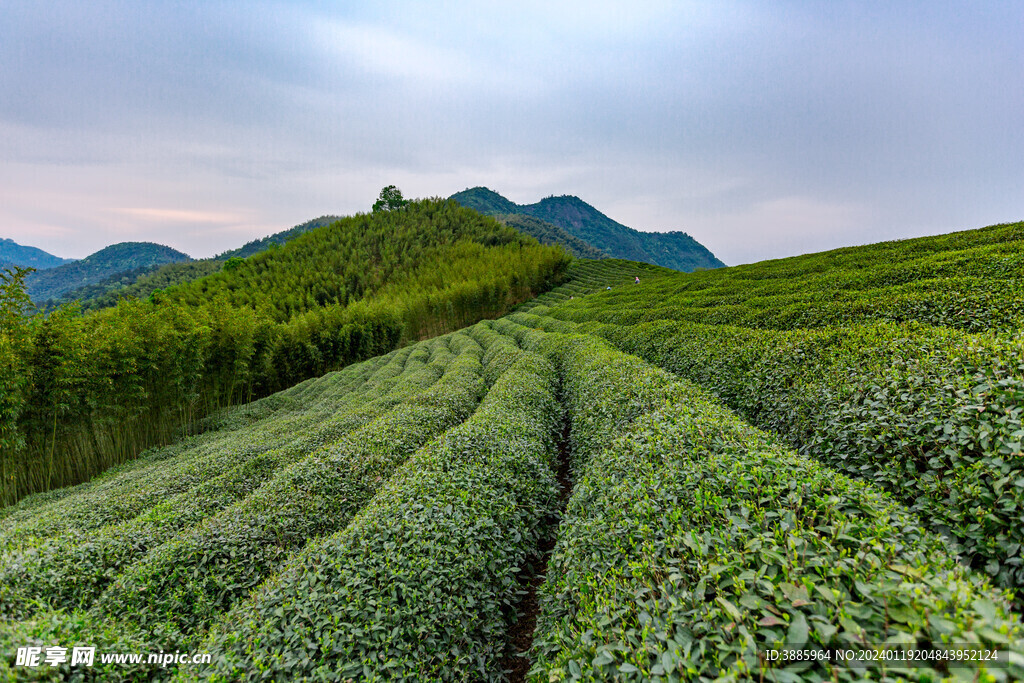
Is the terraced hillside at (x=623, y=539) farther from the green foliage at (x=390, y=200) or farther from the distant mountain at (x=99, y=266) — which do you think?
the distant mountain at (x=99, y=266)

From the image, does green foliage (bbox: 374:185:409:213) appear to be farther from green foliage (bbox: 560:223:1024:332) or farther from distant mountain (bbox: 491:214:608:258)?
green foliage (bbox: 560:223:1024:332)

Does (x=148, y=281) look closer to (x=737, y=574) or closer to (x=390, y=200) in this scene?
(x=390, y=200)

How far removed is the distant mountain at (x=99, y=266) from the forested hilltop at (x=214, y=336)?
16030cm

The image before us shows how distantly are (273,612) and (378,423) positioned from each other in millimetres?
4752

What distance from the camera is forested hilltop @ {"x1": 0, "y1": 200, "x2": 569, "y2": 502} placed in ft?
29.2

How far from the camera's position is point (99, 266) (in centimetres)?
15475

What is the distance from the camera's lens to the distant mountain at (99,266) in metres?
145

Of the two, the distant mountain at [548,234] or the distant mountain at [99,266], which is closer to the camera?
the distant mountain at [548,234]

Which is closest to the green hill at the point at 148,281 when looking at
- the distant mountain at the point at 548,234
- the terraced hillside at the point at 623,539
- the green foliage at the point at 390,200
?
the green foliage at the point at 390,200

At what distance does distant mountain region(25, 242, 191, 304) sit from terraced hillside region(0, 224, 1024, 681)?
197m

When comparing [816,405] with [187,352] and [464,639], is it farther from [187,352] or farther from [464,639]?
[187,352]

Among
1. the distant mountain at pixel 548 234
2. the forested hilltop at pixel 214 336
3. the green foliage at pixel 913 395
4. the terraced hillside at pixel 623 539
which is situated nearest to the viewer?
the terraced hillside at pixel 623 539

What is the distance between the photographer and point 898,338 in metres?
4.93

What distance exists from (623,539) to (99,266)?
23386cm
